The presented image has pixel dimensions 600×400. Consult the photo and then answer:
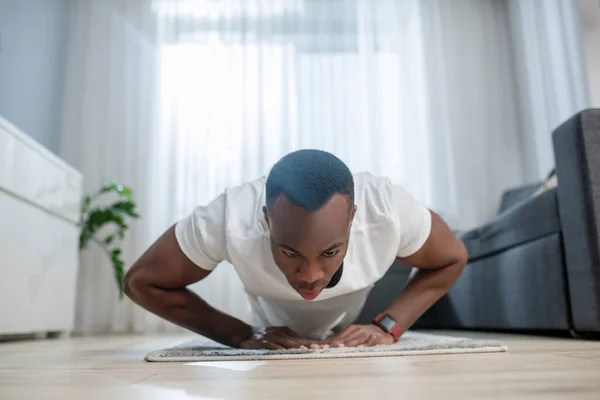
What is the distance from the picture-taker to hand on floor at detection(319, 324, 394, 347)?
131 centimetres

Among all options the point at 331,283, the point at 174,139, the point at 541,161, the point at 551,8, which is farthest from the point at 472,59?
the point at 331,283

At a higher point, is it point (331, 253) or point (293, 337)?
point (331, 253)

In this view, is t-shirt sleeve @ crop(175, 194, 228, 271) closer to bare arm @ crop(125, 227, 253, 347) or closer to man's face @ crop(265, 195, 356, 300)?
bare arm @ crop(125, 227, 253, 347)

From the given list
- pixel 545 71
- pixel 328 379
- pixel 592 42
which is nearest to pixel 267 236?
pixel 328 379

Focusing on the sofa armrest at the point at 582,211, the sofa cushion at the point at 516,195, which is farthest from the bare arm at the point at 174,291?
the sofa cushion at the point at 516,195

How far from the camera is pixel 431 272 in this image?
1522 millimetres

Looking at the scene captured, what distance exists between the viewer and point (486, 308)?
2.24 meters

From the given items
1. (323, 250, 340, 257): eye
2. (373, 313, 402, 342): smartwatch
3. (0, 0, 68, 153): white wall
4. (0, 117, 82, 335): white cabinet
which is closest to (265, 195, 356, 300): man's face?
(323, 250, 340, 257): eye

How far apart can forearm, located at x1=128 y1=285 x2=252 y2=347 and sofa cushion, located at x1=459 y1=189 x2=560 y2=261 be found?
3.11ft

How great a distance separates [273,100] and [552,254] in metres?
2.24

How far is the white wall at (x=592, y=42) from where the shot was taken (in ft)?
9.52

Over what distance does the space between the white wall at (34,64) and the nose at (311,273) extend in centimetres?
216

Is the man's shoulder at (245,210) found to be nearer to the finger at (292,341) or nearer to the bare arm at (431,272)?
the finger at (292,341)

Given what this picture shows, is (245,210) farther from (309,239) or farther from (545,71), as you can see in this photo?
(545,71)
